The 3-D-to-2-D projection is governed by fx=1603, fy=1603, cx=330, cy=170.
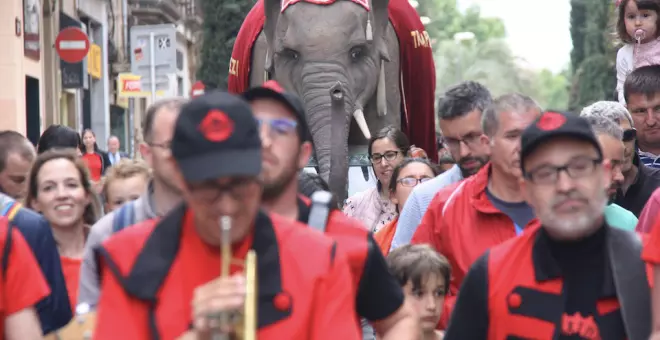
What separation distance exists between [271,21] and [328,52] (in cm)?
62

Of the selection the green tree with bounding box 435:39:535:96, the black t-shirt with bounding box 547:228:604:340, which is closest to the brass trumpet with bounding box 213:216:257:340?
the black t-shirt with bounding box 547:228:604:340

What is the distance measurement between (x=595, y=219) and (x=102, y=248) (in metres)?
1.78

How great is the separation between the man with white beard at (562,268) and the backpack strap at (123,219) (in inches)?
68.1

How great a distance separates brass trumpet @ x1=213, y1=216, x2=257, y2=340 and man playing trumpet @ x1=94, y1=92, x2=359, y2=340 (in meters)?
0.05

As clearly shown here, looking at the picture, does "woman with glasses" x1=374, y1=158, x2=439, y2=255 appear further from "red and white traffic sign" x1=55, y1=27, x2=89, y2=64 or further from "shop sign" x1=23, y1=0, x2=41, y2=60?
"shop sign" x1=23, y1=0, x2=41, y2=60

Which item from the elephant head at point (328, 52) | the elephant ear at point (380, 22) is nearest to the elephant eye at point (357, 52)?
the elephant head at point (328, 52)

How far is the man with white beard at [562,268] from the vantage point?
5430mm

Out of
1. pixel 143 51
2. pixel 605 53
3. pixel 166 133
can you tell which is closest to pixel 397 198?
pixel 166 133

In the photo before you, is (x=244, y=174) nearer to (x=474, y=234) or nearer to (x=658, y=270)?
(x=658, y=270)

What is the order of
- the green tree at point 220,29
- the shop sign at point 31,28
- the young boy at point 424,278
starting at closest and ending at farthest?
the young boy at point 424,278 < the green tree at point 220,29 < the shop sign at point 31,28

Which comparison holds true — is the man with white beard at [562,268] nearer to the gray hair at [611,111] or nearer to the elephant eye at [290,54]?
the gray hair at [611,111]

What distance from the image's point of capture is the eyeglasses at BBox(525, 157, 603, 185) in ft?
18.1

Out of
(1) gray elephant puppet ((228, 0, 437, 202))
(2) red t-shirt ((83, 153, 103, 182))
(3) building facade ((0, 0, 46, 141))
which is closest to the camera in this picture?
(1) gray elephant puppet ((228, 0, 437, 202))

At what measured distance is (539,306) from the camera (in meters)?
5.49
